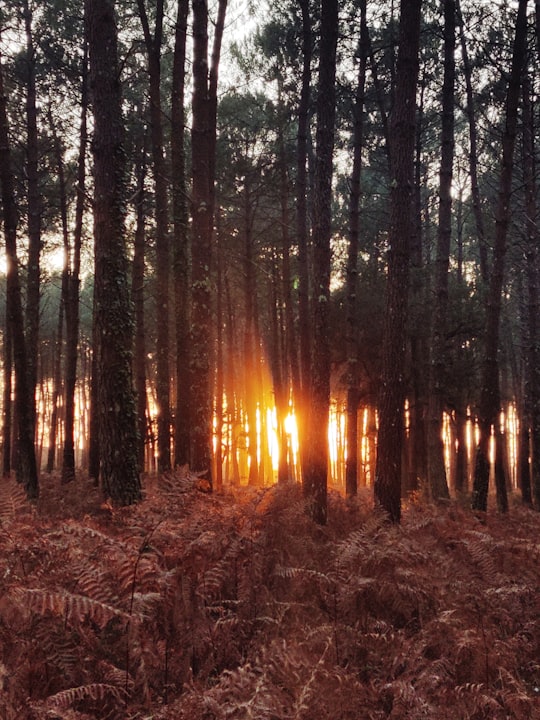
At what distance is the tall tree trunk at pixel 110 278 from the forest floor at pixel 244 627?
85.1 inches

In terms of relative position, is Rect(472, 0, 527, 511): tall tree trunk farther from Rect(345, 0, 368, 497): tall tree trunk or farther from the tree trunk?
the tree trunk

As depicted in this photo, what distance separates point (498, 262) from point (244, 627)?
9.66 meters

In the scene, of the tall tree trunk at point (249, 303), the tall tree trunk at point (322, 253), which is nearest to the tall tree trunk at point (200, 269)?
the tall tree trunk at point (322, 253)

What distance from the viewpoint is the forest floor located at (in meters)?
2.67

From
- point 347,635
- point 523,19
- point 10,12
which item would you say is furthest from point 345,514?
point 10,12

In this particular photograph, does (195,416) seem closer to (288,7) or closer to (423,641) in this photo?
(423,641)

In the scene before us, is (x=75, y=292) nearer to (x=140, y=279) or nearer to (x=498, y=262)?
(x=140, y=279)

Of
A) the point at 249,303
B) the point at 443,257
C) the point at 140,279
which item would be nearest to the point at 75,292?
the point at 140,279

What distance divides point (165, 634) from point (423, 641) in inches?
66.8

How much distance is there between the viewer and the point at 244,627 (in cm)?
368

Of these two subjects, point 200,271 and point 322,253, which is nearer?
point 322,253

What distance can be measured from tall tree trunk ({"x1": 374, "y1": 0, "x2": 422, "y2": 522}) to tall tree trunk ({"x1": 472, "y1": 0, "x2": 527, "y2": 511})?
401 cm

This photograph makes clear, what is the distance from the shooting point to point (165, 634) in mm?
3354

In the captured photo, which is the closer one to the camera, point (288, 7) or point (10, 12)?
point (10, 12)
